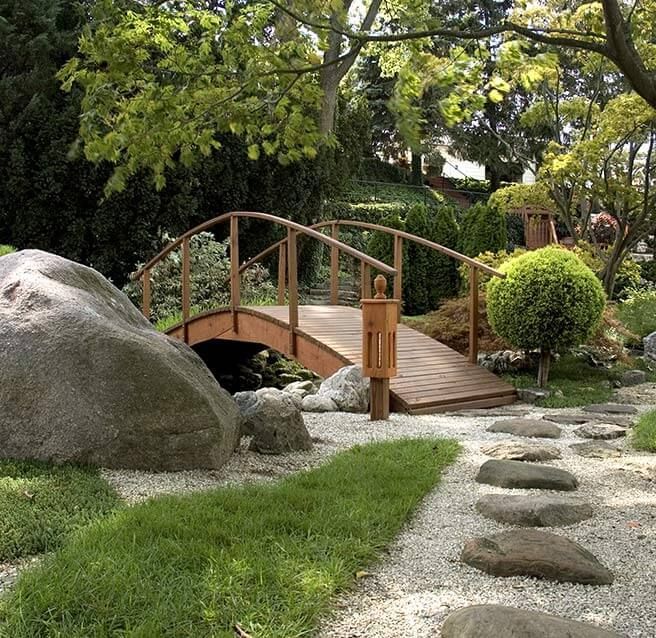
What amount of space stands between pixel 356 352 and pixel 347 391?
0.88 meters

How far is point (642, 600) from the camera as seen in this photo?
8.75 feet

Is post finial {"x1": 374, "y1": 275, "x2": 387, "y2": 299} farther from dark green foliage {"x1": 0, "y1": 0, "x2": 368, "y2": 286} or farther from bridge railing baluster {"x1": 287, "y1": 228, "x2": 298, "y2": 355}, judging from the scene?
dark green foliage {"x1": 0, "y1": 0, "x2": 368, "y2": 286}

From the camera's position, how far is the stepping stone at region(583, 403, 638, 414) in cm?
703

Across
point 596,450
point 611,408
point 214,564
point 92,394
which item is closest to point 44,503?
point 92,394

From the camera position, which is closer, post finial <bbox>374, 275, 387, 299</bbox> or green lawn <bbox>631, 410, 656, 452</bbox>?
green lawn <bbox>631, 410, 656, 452</bbox>

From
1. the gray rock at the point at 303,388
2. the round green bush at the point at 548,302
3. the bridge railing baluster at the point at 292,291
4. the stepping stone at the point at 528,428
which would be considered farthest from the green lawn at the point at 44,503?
the round green bush at the point at 548,302

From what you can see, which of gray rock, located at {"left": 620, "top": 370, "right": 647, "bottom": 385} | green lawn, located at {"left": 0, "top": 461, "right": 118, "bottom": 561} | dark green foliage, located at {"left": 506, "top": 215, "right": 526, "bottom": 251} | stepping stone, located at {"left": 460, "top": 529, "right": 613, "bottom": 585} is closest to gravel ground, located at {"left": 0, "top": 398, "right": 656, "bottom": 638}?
stepping stone, located at {"left": 460, "top": 529, "right": 613, "bottom": 585}

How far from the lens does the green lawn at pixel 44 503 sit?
303 centimetres

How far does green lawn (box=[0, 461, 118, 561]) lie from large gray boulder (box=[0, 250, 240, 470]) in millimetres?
186

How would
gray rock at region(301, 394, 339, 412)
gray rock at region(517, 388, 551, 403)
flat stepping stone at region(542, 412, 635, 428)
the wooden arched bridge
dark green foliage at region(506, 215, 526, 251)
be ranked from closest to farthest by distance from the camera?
flat stepping stone at region(542, 412, 635, 428) < gray rock at region(301, 394, 339, 412) < the wooden arched bridge < gray rock at region(517, 388, 551, 403) < dark green foliage at region(506, 215, 526, 251)

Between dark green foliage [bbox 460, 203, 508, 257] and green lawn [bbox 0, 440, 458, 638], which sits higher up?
dark green foliage [bbox 460, 203, 508, 257]

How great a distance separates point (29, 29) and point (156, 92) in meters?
11.2

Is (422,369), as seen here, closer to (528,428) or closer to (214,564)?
(528,428)

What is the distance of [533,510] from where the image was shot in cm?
358
